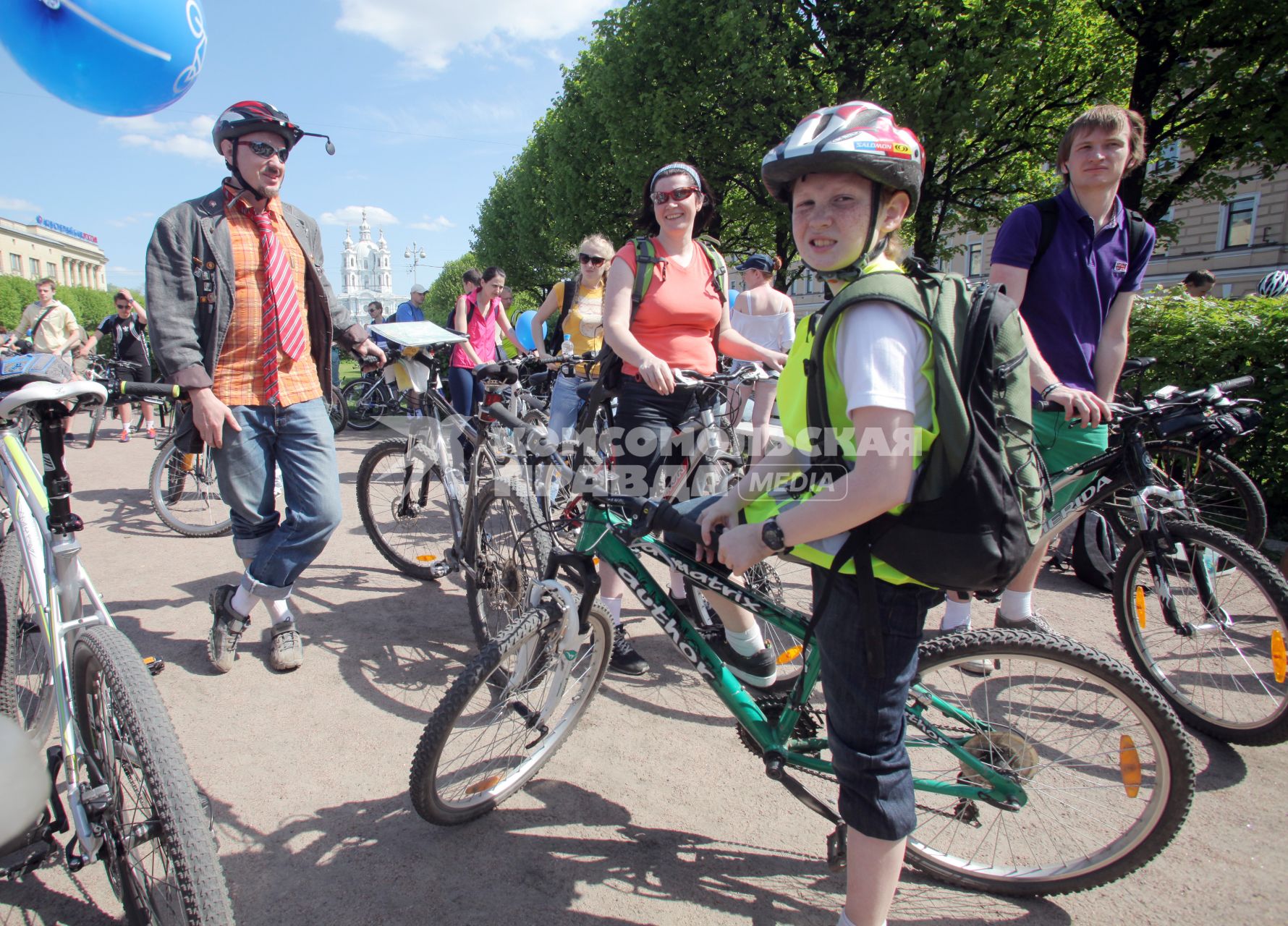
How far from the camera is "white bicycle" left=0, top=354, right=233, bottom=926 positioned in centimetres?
154

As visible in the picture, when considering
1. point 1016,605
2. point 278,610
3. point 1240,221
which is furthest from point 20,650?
point 1240,221

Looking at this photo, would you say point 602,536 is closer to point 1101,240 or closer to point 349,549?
point 1101,240

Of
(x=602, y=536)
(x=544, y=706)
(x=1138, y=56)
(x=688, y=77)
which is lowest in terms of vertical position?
(x=544, y=706)

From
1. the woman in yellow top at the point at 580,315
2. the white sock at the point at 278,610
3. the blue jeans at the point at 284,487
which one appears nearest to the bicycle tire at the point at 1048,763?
the blue jeans at the point at 284,487

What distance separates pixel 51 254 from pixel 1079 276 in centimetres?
10824

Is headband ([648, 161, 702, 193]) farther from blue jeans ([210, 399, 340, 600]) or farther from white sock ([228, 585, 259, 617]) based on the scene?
white sock ([228, 585, 259, 617])

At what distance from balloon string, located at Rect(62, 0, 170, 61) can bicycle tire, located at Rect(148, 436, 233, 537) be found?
3044 mm

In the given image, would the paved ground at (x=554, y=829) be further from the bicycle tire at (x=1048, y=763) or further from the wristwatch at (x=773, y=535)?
the wristwatch at (x=773, y=535)

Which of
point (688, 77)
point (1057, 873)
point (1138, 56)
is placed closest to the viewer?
point (1057, 873)

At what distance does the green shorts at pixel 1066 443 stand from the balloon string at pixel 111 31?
158 inches

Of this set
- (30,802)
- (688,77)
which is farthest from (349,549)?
(688,77)

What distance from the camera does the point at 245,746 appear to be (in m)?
2.75

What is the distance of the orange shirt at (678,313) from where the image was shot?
319 cm

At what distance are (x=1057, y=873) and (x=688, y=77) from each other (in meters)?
15.3
